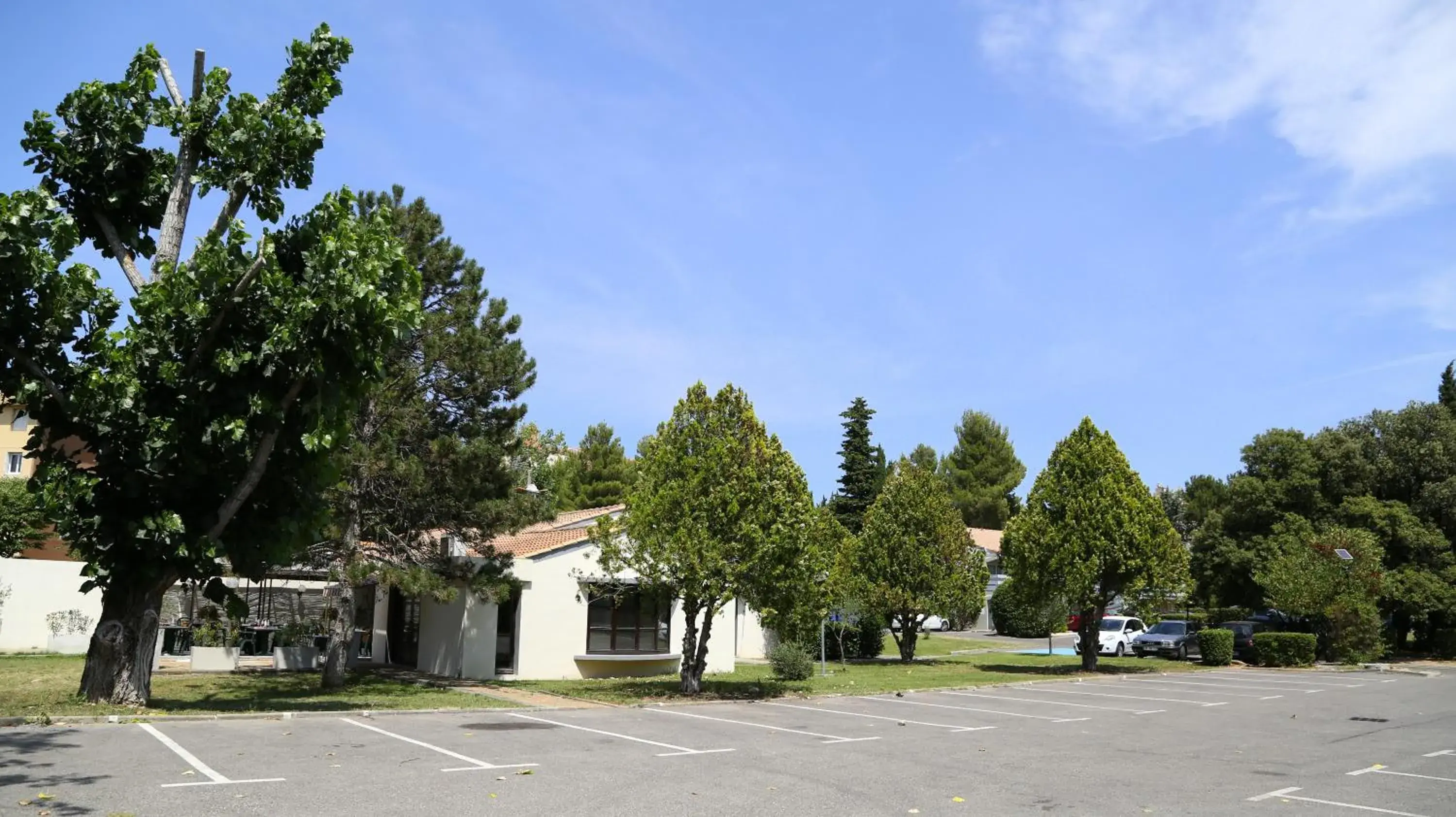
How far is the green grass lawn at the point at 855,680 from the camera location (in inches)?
812

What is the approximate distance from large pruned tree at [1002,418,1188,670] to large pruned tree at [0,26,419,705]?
19.9m

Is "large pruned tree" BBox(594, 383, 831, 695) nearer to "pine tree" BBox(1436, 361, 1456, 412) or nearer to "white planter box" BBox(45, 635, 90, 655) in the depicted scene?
"white planter box" BBox(45, 635, 90, 655)

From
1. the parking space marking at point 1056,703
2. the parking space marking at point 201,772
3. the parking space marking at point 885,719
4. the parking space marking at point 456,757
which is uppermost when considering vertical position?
the parking space marking at point 201,772

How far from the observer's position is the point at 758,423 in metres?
20.3

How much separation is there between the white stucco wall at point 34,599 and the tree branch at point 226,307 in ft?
58.8

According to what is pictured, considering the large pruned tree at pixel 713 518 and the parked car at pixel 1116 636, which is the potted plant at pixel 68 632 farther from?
the parked car at pixel 1116 636

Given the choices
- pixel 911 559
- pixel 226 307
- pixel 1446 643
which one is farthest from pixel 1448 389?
pixel 226 307

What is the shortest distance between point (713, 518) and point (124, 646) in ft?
32.8

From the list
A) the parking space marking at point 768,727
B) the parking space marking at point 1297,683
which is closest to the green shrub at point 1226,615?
the parking space marking at point 1297,683

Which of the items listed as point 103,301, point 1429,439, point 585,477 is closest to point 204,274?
point 103,301

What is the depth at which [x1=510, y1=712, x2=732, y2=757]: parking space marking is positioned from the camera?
38.3 feet

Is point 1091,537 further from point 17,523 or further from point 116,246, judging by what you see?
point 17,523

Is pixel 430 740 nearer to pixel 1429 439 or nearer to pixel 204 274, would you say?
pixel 204 274

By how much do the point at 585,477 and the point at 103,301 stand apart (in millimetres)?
33836
